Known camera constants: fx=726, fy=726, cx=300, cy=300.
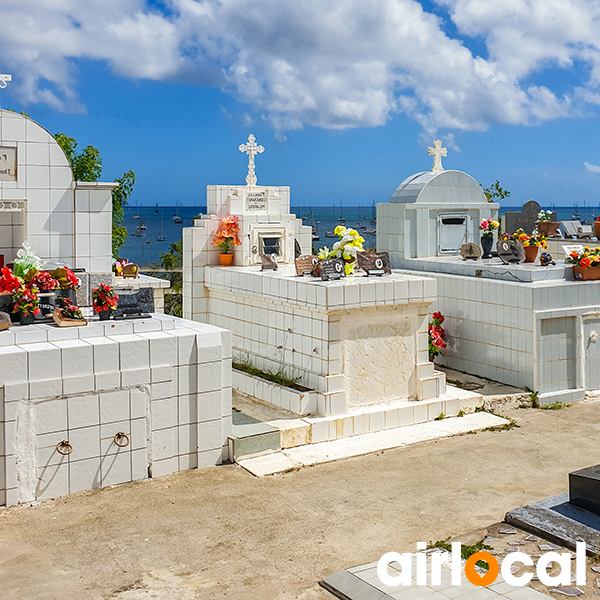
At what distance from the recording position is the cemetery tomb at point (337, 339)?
10562 mm

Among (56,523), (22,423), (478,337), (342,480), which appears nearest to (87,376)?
(22,423)

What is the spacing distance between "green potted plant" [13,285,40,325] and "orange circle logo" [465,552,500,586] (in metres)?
5.77

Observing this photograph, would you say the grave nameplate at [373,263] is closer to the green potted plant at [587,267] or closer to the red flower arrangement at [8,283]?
the green potted plant at [587,267]

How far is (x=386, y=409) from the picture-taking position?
35.7 feet

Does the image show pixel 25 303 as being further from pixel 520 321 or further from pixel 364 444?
pixel 520 321

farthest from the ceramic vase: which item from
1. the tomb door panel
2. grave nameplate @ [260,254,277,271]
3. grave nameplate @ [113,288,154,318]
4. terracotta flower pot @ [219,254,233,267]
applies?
grave nameplate @ [113,288,154,318]

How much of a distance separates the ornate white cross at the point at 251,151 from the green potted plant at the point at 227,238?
118 centimetres

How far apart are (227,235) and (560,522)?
28.6ft

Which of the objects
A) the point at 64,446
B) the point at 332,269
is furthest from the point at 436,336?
the point at 64,446

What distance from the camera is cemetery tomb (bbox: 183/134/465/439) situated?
10562 mm

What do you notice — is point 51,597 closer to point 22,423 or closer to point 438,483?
point 22,423

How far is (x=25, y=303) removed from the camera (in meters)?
8.81

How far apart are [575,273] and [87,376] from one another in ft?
29.4

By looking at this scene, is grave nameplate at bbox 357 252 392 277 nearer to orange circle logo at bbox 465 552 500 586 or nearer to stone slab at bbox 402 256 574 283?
stone slab at bbox 402 256 574 283
